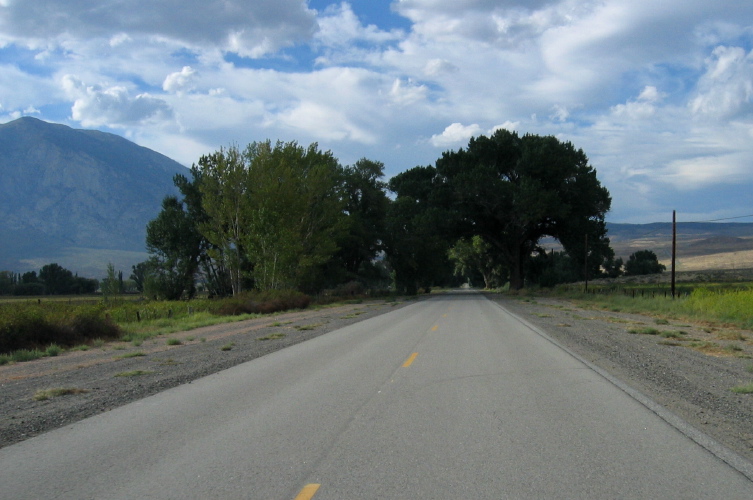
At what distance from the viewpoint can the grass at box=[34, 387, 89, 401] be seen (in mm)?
9086

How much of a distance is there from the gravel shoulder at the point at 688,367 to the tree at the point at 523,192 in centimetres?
3197

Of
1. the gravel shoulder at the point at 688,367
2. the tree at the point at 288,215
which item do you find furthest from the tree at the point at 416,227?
the gravel shoulder at the point at 688,367

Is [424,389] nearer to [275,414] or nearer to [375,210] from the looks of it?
[275,414]

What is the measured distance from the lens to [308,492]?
15.7 ft

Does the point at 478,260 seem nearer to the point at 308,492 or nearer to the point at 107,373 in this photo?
the point at 107,373

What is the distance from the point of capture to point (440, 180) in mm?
Answer: 60656

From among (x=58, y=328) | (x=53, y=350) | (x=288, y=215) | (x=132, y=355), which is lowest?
(x=53, y=350)

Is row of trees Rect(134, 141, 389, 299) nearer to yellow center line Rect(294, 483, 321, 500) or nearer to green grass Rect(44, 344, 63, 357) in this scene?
green grass Rect(44, 344, 63, 357)

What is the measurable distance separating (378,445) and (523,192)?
1835 inches

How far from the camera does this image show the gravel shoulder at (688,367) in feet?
23.5

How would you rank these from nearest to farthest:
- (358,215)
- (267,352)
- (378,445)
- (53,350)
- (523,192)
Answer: (378,445) < (267,352) < (53,350) < (523,192) < (358,215)

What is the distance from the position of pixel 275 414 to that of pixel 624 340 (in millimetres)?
11868

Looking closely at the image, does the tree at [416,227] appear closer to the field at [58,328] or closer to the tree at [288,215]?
the tree at [288,215]

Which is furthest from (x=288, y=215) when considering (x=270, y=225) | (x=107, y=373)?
(x=107, y=373)
